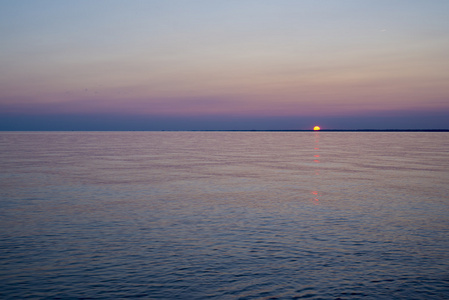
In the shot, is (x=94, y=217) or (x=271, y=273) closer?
(x=271, y=273)

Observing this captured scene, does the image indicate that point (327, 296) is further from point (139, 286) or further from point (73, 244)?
point (73, 244)

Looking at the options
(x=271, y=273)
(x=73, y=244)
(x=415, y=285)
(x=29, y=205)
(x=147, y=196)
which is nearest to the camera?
(x=415, y=285)

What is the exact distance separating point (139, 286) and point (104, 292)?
909mm

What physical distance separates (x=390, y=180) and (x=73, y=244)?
24954 mm

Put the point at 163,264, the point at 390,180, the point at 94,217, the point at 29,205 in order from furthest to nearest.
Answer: the point at 390,180, the point at 29,205, the point at 94,217, the point at 163,264

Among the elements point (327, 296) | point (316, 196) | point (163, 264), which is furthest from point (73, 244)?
point (316, 196)

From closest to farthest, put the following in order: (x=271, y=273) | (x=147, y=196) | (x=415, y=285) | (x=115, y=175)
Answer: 1. (x=415, y=285)
2. (x=271, y=273)
3. (x=147, y=196)
4. (x=115, y=175)

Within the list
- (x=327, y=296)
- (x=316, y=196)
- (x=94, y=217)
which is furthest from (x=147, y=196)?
(x=327, y=296)

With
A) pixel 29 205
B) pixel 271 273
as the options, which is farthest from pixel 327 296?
pixel 29 205

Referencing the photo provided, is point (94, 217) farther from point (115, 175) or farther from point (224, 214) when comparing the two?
point (115, 175)

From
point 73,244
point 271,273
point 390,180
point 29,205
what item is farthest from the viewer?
point 390,180

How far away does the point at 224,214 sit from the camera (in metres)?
19.8

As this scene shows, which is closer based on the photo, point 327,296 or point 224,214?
point 327,296

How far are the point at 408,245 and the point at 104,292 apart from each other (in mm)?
10355
